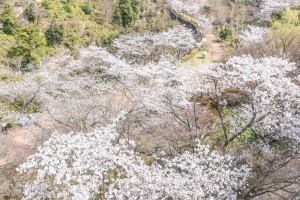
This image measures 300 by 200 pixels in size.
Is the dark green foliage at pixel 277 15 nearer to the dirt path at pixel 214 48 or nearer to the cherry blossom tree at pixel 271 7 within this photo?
the cherry blossom tree at pixel 271 7

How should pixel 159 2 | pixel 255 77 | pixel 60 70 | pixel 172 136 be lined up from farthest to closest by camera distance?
pixel 159 2, pixel 60 70, pixel 172 136, pixel 255 77

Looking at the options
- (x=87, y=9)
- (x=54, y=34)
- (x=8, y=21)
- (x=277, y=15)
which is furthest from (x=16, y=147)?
(x=277, y=15)

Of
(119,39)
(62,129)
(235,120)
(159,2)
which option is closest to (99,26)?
(119,39)

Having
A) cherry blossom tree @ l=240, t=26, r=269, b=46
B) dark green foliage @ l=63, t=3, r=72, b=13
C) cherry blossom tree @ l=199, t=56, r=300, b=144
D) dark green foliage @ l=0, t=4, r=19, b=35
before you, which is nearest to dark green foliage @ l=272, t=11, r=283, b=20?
cherry blossom tree @ l=240, t=26, r=269, b=46

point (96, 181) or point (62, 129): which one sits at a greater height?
point (96, 181)

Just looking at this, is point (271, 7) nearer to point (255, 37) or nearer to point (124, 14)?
point (255, 37)

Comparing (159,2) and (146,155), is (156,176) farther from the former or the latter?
(159,2)

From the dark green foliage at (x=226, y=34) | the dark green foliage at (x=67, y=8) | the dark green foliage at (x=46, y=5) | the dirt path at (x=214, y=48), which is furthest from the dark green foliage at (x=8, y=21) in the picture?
the dark green foliage at (x=226, y=34)
